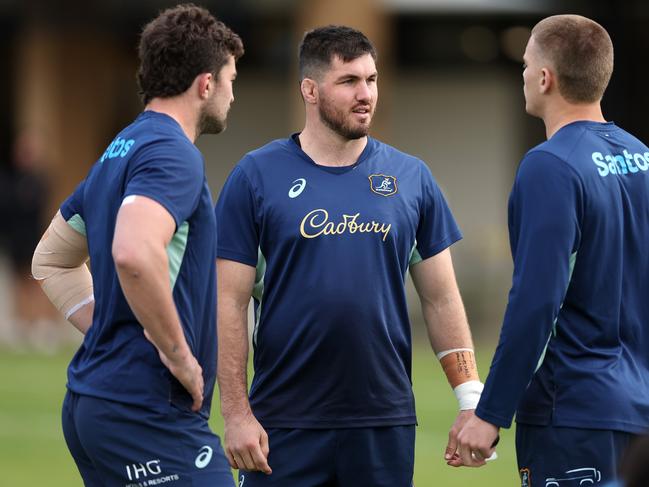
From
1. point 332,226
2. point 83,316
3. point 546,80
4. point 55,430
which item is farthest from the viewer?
point 55,430

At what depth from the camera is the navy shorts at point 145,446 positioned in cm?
450

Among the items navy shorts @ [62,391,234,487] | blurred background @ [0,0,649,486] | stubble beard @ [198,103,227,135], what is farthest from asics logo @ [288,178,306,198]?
blurred background @ [0,0,649,486]

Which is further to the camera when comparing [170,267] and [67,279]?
[67,279]

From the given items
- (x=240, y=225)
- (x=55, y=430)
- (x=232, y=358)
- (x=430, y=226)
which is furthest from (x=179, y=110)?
(x=55, y=430)

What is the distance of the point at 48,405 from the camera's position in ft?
43.6

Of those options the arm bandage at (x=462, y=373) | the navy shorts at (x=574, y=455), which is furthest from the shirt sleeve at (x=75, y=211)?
the navy shorts at (x=574, y=455)

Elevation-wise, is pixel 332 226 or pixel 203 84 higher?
pixel 203 84

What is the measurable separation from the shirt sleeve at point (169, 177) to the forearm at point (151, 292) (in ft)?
0.60

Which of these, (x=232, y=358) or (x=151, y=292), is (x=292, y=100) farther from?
(x=151, y=292)

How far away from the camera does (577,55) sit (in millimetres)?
4863

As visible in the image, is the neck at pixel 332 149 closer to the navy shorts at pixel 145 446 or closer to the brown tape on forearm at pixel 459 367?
the brown tape on forearm at pixel 459 367

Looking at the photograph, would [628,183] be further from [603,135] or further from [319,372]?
[319,372]

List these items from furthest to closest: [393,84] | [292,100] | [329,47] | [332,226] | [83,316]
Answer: [393,84] < [292,100] < [329,47] < [332,226] < [83,316]

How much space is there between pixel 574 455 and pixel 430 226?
49.5 inches
